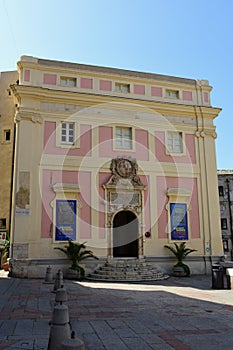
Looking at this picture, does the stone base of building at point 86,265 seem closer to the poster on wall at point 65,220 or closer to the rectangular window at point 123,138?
the poster on wall at point 65,220

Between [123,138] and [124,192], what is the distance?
3445 millimetres

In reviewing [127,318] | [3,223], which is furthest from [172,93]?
[127,318]

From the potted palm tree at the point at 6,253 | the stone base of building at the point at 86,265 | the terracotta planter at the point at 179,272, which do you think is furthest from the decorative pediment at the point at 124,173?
the potted palm tree at the point at 6,253

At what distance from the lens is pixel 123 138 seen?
2042cm

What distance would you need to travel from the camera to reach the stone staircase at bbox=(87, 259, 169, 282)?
16641 millimetres

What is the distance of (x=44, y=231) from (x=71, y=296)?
7083 millimetres

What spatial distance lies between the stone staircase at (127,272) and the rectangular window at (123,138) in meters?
6.82

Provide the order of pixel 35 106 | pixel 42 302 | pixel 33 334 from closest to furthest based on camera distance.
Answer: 1. pixel 33 334
2. pixel 42 302
3. pixel 35 106

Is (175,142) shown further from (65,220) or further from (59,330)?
(59,330)

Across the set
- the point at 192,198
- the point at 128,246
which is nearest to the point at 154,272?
the point at 128,246

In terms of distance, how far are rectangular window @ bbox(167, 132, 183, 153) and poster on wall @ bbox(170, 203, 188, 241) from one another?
3.56 meters

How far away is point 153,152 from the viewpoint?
67.2 feet

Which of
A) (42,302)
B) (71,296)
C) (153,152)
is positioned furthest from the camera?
(153,152)

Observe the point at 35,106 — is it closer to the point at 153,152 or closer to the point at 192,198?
the point at 153,152
